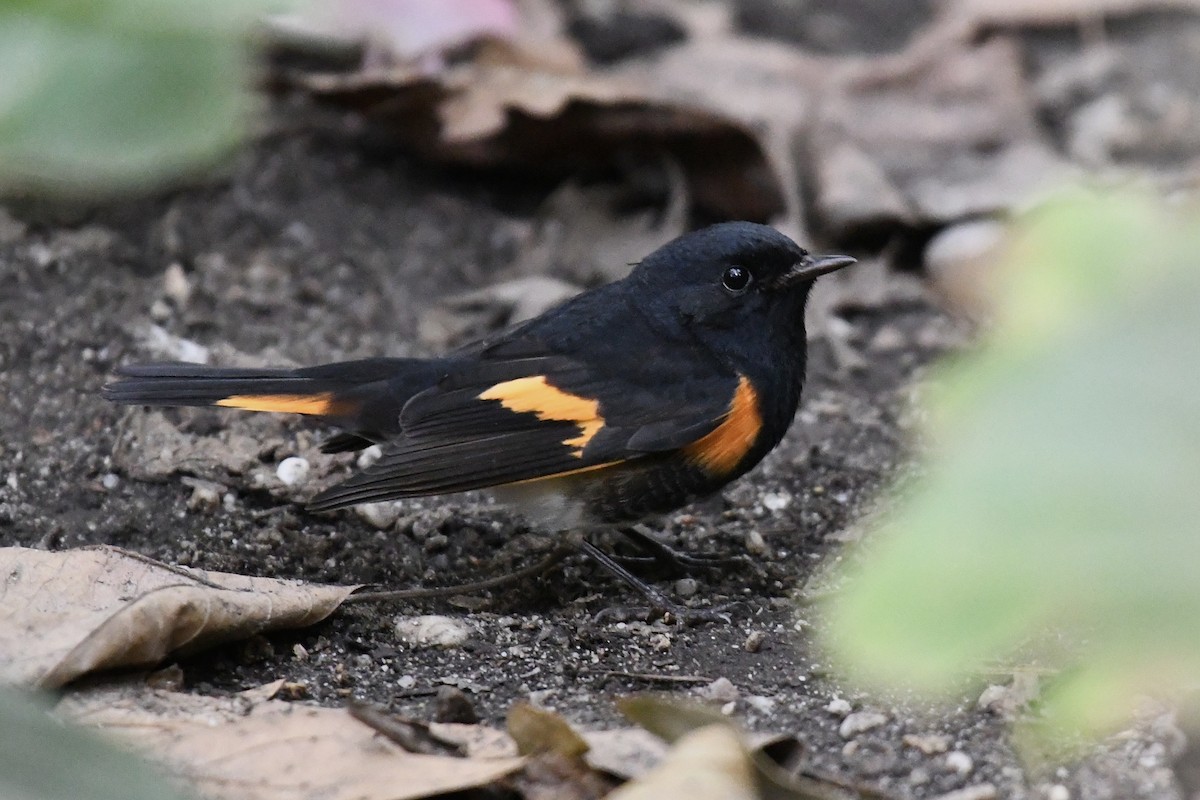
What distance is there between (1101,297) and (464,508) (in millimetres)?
3392

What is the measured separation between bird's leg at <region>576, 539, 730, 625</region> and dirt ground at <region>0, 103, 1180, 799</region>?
1.8 inches

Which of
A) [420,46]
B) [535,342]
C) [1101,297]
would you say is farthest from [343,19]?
[1101,297]

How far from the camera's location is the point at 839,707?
279 cm

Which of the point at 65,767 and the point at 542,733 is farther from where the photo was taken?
the point at 542,733

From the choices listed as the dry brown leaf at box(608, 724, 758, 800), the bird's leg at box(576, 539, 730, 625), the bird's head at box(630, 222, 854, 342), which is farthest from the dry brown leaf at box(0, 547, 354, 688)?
the bird's head at box(630, 222, 854, 342)

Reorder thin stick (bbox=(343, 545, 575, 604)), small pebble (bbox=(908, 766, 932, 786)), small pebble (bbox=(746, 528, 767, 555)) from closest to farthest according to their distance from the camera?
small pebble (bbox=(908, 766, 932, 786)), thin stick (bbox=(343, 545, 575, 604)), small pebble (bbox=(746, 528, 767, 555))

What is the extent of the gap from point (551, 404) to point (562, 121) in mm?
2117

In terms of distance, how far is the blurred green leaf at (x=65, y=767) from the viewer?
1.12 m

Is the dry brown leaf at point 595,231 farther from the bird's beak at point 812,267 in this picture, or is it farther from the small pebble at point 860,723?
the small pebble at point 860,723

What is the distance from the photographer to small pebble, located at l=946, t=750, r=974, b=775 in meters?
2.48

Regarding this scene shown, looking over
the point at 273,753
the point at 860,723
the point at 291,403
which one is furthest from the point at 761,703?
the point at 291,403

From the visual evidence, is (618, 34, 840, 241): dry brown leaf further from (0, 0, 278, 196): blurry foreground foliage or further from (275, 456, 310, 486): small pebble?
(0, 0, 278, 196): blurry foreground foliage

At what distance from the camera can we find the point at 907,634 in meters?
0.64

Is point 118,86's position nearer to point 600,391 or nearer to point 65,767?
point 65,767
